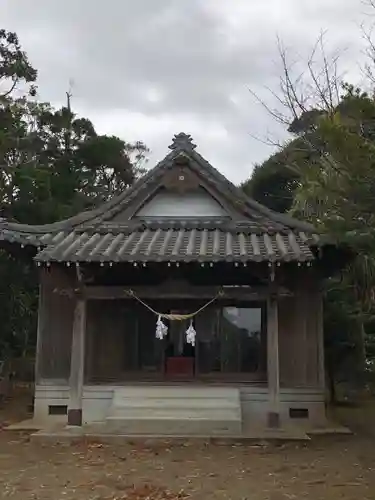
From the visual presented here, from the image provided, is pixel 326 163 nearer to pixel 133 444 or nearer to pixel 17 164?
pixel 133 444

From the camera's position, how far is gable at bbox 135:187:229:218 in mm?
14062

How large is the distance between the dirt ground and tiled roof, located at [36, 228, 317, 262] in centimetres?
315

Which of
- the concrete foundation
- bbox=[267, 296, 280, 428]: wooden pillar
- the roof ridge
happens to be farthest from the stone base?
the roof ridge

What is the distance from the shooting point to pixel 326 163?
8.38 m

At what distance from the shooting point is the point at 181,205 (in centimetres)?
1412

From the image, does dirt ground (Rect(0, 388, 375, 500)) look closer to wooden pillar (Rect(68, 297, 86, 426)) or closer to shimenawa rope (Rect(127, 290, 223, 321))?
wooden pillar (Rect(68, 297, 86, 426))

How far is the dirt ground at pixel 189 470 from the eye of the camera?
7.33m

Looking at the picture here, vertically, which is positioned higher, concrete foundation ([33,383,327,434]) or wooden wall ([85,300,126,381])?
wooden wall ([85,300,126,381])

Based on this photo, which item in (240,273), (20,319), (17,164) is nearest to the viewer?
(240,273)

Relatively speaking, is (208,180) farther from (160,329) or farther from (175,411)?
(175,411)

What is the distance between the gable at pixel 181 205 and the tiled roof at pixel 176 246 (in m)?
0.60

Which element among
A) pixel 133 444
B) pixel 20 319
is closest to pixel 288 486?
pixel 133 444

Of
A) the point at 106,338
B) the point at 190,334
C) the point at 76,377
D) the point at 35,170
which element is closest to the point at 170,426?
the point at 190,334

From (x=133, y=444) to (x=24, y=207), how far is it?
11.9m
